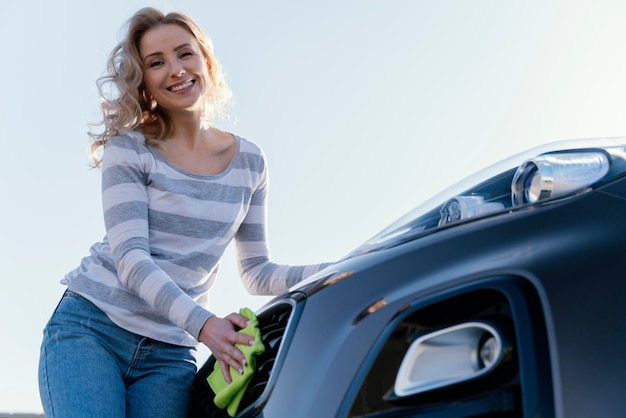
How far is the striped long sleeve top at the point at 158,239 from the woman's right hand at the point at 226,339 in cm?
16

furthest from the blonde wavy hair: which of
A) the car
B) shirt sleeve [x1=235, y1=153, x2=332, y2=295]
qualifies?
the car

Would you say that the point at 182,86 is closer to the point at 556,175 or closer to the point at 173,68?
the point at 173,68

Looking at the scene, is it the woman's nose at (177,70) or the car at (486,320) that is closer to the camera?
the car at (486,320)

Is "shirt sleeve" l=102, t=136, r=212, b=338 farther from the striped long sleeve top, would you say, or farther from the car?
the car

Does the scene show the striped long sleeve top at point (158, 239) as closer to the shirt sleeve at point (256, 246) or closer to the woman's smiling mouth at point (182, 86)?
the shirt sleeve at point (256, 246)

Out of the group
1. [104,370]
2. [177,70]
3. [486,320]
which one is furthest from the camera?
[177,70]

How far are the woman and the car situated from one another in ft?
1.12

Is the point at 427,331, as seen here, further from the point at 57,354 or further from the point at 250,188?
the point at 250,188

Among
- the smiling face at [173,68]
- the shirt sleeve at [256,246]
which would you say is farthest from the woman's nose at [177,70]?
the shirt sleeve at [256,246]

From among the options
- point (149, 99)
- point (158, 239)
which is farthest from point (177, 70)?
point (158, 239)

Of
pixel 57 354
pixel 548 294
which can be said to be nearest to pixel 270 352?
pixel 548 294

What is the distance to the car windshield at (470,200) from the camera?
4.56 ft

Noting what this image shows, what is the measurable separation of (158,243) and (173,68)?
1.69 feet

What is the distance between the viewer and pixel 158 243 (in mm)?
2049
